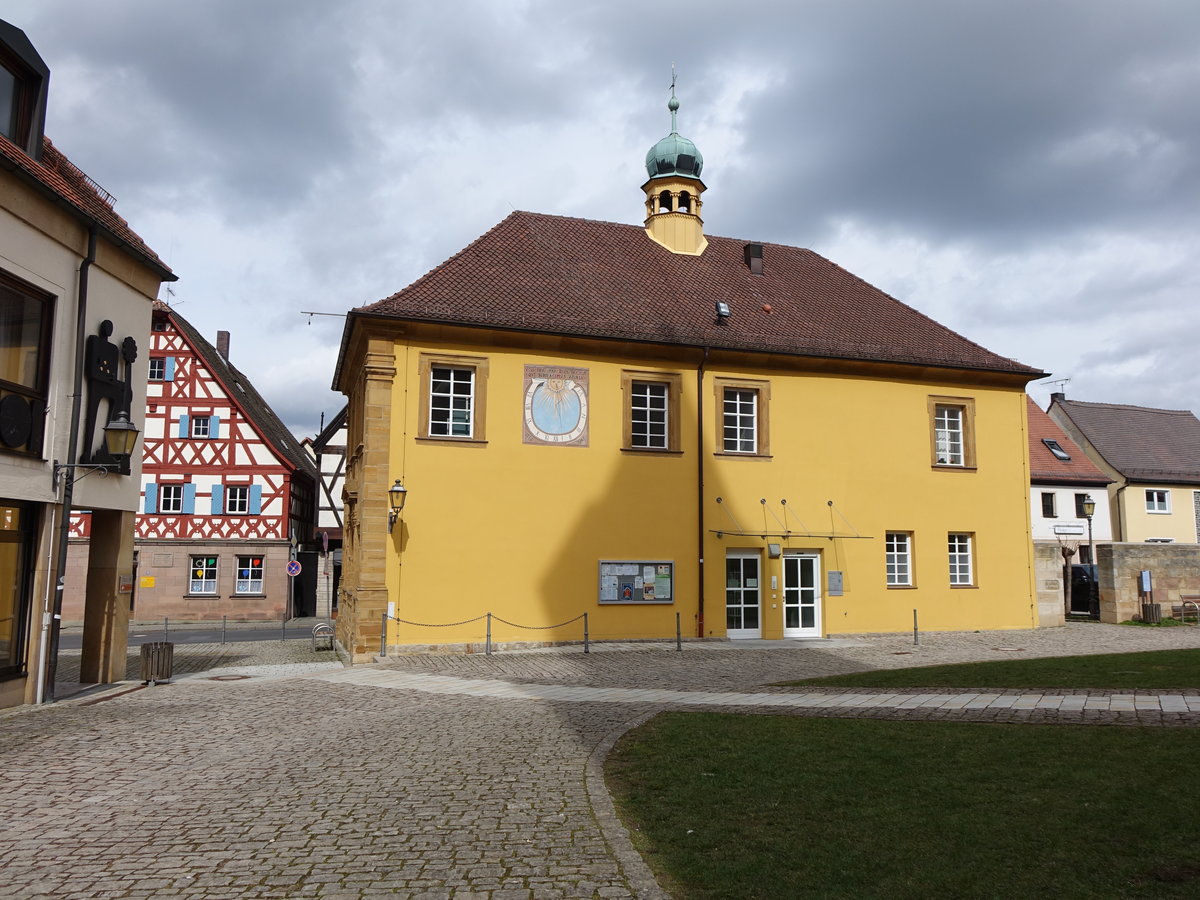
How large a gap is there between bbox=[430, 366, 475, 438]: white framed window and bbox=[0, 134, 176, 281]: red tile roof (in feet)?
18.5

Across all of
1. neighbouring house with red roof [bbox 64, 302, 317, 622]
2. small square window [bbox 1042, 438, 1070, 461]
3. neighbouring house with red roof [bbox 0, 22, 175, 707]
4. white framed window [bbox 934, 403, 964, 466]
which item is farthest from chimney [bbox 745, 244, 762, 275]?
small square window [bbox 1042, 438, 1070, 461]

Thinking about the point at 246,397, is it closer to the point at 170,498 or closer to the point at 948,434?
the point at 170,498

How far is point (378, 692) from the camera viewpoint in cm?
1359

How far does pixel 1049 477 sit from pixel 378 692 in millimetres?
33356

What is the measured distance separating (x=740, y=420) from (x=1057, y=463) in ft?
79.1

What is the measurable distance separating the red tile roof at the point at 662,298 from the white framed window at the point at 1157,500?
77.1 ft

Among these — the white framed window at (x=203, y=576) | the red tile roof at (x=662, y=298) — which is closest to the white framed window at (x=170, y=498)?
the white framed window at (x=203, y=576)

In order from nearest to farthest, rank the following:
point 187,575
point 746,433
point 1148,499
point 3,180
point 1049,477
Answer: point 3,180
point 746,433
point 187,575
point 1049,477
point 1148,499

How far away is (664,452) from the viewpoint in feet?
67.7

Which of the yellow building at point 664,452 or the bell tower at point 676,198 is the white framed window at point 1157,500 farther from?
the bell tower at point 676,198

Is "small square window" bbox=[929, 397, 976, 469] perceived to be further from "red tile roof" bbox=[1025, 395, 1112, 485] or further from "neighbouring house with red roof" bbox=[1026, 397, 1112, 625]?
"red tile roof" bbox=[1025, 395, 1112, 485]

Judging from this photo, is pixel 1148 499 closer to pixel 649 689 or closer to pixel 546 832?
pixel 649 689

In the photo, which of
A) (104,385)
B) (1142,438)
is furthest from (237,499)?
(1142,438)

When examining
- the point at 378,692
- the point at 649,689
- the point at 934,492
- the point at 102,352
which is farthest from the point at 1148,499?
the point at 102,352
